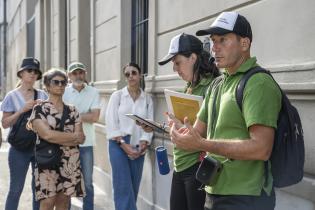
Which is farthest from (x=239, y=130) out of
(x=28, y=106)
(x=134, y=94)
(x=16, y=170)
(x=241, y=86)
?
(x=16, y=170)

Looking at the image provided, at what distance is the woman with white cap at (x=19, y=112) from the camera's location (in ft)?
17.4

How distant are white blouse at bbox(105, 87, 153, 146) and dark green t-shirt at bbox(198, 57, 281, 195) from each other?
9.87 feet

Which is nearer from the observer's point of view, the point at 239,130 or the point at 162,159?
the point at 239,130

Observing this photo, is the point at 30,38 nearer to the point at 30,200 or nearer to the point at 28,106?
the point at 30,200

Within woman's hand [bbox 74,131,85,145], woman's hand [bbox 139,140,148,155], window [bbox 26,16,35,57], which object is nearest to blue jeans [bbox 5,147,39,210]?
woman's hand [bbox 74,131,85,145]

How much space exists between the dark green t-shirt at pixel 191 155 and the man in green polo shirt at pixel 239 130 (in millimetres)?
837

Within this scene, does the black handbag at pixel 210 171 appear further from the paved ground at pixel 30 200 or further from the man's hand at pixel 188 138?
the paved ground at pixel 30 200

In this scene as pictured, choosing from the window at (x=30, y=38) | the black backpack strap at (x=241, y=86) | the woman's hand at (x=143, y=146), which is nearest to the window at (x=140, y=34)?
the woman's hand at (x=143, y=146)

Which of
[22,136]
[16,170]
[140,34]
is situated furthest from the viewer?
[140,34]

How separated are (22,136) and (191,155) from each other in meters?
2.27

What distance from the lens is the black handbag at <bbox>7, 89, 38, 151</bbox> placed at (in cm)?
521

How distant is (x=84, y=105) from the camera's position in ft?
19.9

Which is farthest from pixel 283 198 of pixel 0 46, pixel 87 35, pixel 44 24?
pixel 0 46

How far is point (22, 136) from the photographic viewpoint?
17.1 feet
